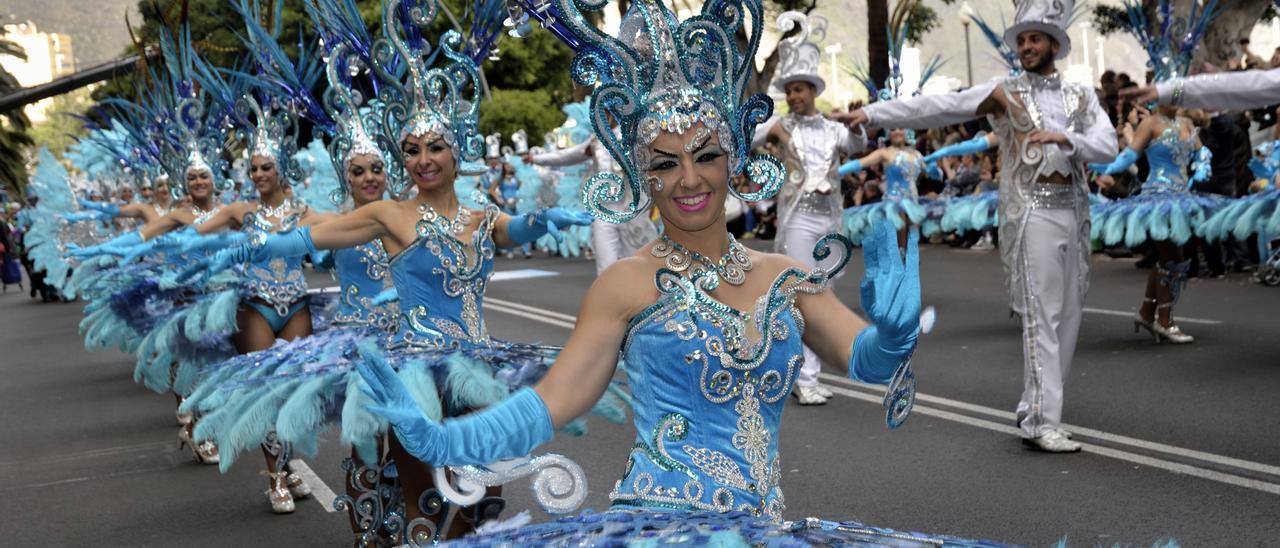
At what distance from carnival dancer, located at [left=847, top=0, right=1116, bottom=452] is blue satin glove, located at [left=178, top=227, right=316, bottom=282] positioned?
3.76 metres

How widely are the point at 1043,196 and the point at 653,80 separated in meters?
4.75

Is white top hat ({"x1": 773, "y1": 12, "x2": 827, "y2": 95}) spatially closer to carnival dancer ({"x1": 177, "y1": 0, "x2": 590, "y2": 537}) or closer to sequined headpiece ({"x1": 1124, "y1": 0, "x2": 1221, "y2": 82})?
sequined headpiece ({"x1": 1124, "y1": 0, "x2": 1221, "y2": 82})

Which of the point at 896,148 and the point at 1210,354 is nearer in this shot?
the point at 1210,354

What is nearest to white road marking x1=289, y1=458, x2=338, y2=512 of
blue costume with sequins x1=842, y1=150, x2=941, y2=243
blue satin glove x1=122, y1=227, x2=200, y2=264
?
blue satin glove x1=122, y1=227, x2=200, y2=264

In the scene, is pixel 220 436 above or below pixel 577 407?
below

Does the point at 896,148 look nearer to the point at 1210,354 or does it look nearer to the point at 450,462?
the point at 1210,354

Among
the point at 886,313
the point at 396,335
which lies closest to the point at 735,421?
the point at 886,313

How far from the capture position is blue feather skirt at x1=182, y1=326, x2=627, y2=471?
4891mm

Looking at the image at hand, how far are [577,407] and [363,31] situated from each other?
12.3 feet

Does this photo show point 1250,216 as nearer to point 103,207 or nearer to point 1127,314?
point 1127,314

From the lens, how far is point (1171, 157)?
38.3ft

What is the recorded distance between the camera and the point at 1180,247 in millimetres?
11234

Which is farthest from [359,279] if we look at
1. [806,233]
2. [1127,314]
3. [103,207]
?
[1127,314]

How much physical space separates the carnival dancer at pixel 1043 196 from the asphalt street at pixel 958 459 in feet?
1.26
